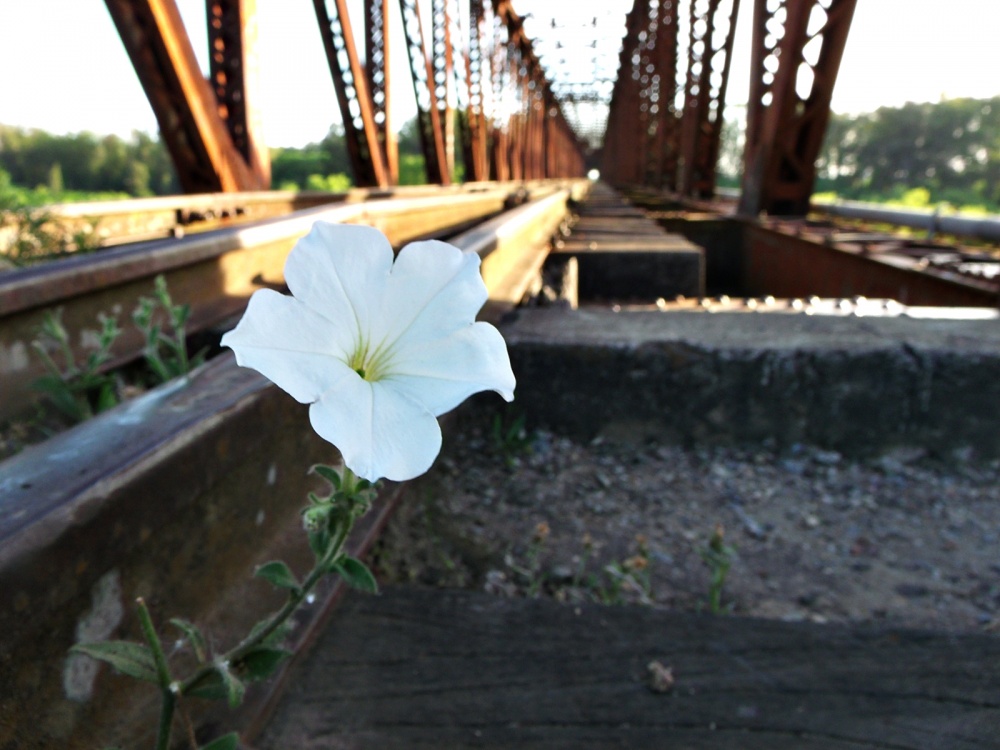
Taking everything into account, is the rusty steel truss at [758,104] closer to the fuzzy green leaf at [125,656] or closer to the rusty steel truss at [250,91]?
the rusty steel truss at [250,91]

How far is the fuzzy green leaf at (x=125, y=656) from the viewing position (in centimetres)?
67

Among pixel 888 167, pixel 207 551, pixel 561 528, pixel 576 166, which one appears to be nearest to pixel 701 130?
pixel 561 528

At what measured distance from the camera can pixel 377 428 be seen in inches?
19.6

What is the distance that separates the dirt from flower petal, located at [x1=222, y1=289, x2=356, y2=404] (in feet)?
3.50

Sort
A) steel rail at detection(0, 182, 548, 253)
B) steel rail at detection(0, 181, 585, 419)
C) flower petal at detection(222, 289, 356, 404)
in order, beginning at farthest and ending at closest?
steel rail at detection(0, 182, 548, 253) → steel rail at detection(0, 181, 585, 419) → flower petal at detection(222, 289, 356, 404)

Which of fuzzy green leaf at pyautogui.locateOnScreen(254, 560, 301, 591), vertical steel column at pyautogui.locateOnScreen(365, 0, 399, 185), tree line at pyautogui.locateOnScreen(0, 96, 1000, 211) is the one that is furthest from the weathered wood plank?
tree line at pyautogui.locateOnScreen(0, 96, 1000, 211)

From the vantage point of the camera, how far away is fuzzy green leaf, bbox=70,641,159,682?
26.5 inches

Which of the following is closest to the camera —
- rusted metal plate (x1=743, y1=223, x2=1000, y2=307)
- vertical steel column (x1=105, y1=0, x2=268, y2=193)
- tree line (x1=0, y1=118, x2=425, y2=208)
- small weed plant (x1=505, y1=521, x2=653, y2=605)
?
small weed plant (x1=505, y1=521, x2=653, y2=605)

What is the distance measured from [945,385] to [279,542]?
2.01 metres

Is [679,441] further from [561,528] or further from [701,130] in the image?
[701,130]

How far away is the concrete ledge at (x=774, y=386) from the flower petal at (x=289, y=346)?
1.84 meters

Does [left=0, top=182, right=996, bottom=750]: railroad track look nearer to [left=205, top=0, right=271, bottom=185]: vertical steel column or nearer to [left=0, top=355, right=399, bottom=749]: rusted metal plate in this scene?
[left=0, top=355, right=399, bottom=749]: rusted metal plate

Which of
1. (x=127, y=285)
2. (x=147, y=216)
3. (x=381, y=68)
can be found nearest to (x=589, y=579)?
(x=127, y=285)

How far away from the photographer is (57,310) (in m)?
1.83
